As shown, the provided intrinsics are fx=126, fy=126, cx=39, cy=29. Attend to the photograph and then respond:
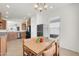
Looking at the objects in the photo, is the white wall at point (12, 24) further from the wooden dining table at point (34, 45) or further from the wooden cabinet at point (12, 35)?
the wooden dining table at point (34, 45)

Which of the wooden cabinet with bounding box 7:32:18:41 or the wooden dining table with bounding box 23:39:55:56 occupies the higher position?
the wooden cabinet with bounding box 7:32:18:41

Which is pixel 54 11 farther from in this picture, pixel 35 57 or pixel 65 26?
pixel 65 26

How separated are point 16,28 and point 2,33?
2.14 ft

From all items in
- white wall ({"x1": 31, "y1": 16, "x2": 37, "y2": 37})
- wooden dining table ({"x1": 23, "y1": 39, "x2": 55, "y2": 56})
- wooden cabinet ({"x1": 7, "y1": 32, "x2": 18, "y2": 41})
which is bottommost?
wooden dining table ({"x1": 23, "y1": 39, "x2": 55, "y2": 56})

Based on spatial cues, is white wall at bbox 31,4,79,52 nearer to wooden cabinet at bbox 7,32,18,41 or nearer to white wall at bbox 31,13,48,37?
white wall at bbox 31,13,48,37

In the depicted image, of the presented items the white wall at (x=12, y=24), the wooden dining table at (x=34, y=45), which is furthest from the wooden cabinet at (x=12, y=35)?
the wooden dining table at (x=34, y=45)

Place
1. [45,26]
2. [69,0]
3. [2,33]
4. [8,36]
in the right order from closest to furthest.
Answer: [69,0]
[45,26]
[8,36]
[2,33]

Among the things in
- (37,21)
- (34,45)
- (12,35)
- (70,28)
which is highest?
(37,21)

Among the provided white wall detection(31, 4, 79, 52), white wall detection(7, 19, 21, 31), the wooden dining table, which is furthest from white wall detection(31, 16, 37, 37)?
white wall detection(7, 19, 21, 31)

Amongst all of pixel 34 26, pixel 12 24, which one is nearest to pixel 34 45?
pixel 34 26

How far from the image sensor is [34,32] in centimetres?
262

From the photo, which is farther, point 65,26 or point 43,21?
point 65,26

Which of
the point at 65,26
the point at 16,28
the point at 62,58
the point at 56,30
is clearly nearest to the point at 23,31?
the point at 16,28

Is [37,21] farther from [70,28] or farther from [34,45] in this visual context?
[70,28]
